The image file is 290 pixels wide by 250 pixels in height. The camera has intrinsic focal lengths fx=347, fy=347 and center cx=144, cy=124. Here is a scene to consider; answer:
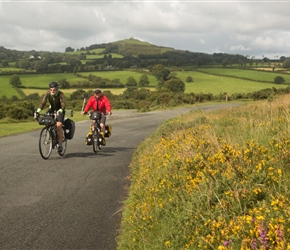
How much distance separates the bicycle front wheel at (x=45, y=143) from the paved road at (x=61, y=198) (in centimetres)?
21

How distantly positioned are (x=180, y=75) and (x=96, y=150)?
3401 inches

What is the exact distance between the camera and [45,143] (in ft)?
36.9

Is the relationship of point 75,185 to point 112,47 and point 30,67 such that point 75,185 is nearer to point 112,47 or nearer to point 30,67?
point 30,67

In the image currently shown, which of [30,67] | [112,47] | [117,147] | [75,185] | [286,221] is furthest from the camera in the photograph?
[112,47]

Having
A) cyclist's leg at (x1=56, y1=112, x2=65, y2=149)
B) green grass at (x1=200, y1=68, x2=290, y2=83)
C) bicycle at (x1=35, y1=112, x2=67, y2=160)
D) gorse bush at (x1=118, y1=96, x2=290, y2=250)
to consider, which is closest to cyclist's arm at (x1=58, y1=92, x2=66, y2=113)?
cyclist's leg at (x1=56, y1=112, x2=65, y2=149)

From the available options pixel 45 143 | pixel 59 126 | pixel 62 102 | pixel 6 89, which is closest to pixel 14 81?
pixel 6 89

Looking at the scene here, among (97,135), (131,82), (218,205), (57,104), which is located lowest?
(131,82)

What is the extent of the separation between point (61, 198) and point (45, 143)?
4.56 m

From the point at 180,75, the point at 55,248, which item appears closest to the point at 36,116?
the point at 55,248

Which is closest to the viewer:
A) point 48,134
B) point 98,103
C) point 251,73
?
point 48,134

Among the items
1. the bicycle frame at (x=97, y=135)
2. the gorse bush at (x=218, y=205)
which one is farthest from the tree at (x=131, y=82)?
the gorse bush at (x=218, y=205)

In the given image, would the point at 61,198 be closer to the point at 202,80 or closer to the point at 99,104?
the point at 99,104

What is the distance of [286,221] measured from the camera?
10.7 feet

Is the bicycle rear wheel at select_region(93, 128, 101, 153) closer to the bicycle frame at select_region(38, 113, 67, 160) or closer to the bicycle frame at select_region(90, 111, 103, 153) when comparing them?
the bicycle frame at select_region(90, 111, 103, 153)
